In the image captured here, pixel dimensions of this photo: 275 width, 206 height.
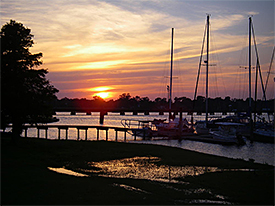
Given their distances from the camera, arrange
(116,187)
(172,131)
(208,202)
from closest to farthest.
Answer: (208,202) → (116,187) → (172,131)

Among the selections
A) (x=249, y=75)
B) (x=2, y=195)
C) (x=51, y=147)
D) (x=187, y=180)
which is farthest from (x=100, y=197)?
(x=249, y=75)

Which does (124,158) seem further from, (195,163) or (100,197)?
(100,197)

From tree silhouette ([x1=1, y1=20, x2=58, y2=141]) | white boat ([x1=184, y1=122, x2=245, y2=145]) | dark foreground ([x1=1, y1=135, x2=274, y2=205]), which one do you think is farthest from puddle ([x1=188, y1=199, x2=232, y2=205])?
white boat ([x1=184, y1=122, x2=245, y2=145])

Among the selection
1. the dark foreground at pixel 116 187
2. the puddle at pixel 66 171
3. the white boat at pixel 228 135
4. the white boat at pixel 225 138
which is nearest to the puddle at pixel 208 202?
the dark foreground at pixel 116 187

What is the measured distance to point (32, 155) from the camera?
70.3ft

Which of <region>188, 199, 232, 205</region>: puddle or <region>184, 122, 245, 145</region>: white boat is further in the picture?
<region>184, 122, 245, 145</region>: white boat

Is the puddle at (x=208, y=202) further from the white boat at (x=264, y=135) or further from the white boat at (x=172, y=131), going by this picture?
the white boat at (x=264, y=135)

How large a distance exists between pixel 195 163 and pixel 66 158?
9257 mm

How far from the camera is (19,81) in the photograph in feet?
84.4

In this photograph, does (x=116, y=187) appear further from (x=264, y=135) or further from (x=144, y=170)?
(x=264, y=135)

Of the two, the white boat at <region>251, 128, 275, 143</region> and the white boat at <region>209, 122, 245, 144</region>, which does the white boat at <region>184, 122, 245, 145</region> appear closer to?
the white boat at <region>209, 122, 245, 144</region>

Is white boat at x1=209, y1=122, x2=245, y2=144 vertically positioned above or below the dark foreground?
below

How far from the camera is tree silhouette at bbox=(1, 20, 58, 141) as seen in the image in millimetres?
25344

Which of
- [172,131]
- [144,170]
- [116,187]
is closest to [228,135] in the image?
[172,131]
